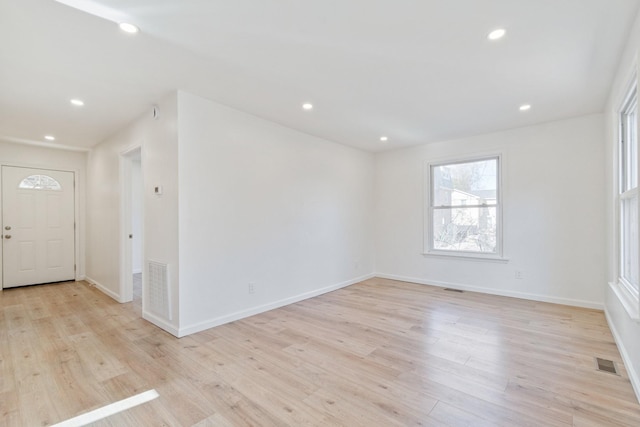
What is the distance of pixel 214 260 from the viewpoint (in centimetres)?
333

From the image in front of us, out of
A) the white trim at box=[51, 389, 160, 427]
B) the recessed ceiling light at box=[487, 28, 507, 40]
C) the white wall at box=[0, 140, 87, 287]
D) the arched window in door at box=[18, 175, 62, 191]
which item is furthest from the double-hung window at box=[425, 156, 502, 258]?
the arched window in door at box=[18, 175, 62, 191]

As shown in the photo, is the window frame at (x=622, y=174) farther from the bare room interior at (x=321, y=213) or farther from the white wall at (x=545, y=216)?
the white wall at (x=545, y=216)

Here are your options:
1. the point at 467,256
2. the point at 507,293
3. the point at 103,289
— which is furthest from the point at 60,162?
the point at 507,293


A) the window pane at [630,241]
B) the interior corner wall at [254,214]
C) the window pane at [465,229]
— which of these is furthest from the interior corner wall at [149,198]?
the window pane at [465,229]

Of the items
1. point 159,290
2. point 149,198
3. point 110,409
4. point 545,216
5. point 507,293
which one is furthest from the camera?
point 507,293

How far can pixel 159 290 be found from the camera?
10.8ft

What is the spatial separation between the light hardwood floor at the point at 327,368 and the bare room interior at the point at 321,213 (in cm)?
2

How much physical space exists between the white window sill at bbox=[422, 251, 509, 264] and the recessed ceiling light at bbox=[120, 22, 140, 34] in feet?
16.1

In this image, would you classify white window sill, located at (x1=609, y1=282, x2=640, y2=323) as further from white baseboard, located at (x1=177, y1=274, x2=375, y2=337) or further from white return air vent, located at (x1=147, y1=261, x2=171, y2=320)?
white return air vent, located at (x1=147, y1=261, x2=171, y2=320)

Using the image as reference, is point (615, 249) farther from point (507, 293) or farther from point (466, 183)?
point (466, 183)

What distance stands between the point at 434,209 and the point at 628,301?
10.1 ft

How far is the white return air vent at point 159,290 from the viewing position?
318cm

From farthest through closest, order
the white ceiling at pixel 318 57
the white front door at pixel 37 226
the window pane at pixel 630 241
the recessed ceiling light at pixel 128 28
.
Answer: the white front door at pixel 37 226 → the window pane at pixel 630 241 → the recessed ceiling light at pixel 128 28 → the white ceiling at pixel 318 57

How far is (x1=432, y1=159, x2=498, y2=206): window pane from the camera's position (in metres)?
4.70
